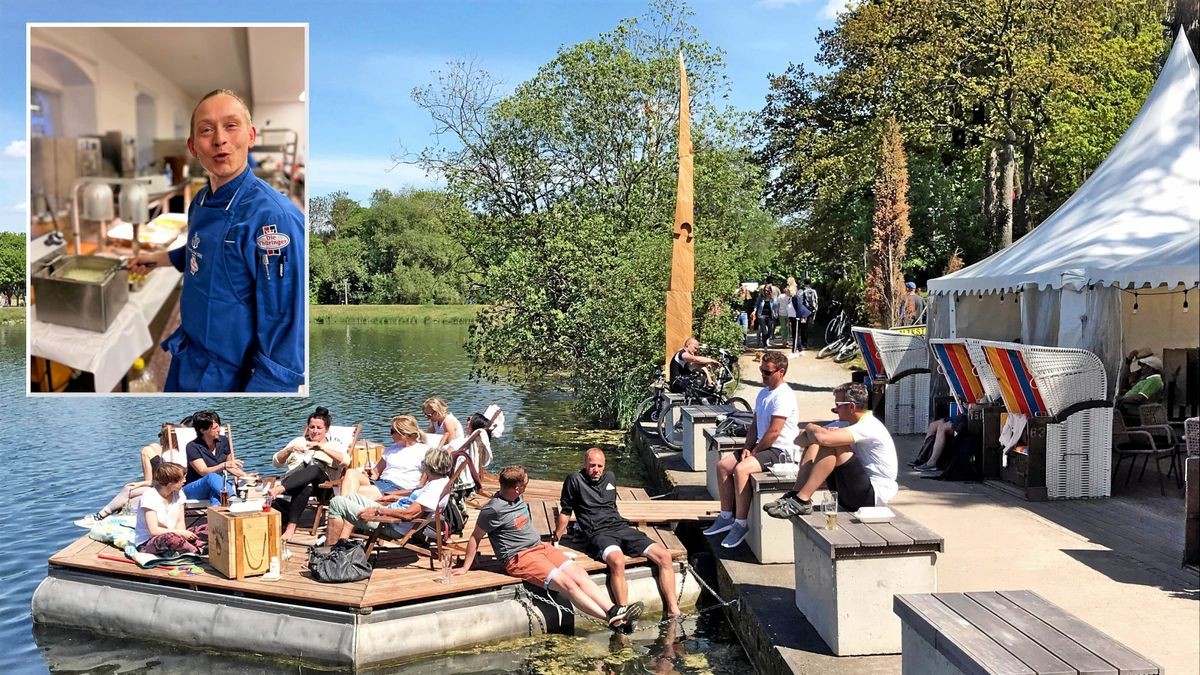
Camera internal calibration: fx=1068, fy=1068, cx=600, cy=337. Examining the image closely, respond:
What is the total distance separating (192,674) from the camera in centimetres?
755

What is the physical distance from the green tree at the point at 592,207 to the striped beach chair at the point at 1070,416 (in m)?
8.75

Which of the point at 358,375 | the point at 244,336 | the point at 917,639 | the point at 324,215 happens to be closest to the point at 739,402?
the point at 244,336

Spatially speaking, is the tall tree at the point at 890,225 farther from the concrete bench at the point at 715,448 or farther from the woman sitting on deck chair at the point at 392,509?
the woman sitting on deck chair at the point at 392,509

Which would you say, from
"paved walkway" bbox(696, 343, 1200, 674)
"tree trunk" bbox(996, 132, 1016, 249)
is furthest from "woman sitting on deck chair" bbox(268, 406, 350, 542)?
"tree trunk" bbox(996, 132, 1016, 249)

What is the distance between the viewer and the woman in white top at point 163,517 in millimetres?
8289

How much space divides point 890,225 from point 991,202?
347 inches

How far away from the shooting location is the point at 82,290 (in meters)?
7.02

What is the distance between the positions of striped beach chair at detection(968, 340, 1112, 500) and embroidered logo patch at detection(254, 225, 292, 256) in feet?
21.0

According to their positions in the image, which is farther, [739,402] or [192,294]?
[739,402]

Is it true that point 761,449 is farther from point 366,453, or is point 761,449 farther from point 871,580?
point 366,453

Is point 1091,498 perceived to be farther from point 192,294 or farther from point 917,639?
point 192,294

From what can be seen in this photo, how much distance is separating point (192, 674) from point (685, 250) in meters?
9.39

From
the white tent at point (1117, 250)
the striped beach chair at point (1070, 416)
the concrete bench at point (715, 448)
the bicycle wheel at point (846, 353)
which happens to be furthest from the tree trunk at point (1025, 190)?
the concrete bench at point (715, 448)

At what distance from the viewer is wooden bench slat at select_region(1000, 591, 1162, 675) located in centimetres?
375
